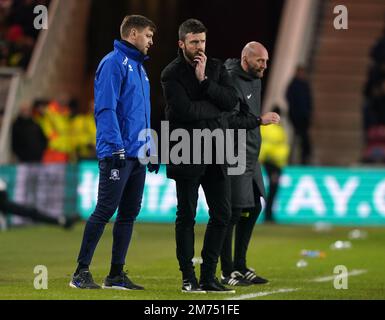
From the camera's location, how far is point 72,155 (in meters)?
25.0

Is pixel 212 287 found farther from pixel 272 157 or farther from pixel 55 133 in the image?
pixel 55 133

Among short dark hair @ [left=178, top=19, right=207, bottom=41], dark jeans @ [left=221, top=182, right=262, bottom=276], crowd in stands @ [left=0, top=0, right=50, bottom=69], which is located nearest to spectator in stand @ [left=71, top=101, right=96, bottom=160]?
crowd in stands @ [left=0, top=0, right=50, bottom=69]

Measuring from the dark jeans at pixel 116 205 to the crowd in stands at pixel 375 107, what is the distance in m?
13.6

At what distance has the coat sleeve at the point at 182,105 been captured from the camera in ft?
36.2

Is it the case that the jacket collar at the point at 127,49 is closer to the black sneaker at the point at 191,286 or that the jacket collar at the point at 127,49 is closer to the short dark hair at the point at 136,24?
the short dark hair at the point at 136,24

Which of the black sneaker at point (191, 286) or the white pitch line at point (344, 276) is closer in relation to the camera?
the black sneaker at point (191, 286)

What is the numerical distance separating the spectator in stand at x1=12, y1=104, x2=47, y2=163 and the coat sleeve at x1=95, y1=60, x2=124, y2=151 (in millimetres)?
12578

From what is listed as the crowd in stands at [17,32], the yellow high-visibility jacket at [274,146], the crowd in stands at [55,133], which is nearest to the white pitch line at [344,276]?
the yellow high-visibility jacket at [274,146]

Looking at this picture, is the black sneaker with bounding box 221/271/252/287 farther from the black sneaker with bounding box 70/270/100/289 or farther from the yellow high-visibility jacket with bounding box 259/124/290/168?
the yellow high-visibility jacket with bounding box 259/124/290/168

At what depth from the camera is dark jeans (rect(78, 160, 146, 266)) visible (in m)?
11.3

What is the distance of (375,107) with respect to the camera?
2558 cm

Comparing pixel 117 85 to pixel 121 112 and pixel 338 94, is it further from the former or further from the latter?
pixel 338 94

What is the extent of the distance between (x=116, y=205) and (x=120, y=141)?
1.88 feet

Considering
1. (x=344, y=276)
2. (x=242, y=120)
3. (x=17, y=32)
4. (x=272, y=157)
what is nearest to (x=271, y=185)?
(x=272, y=157)
